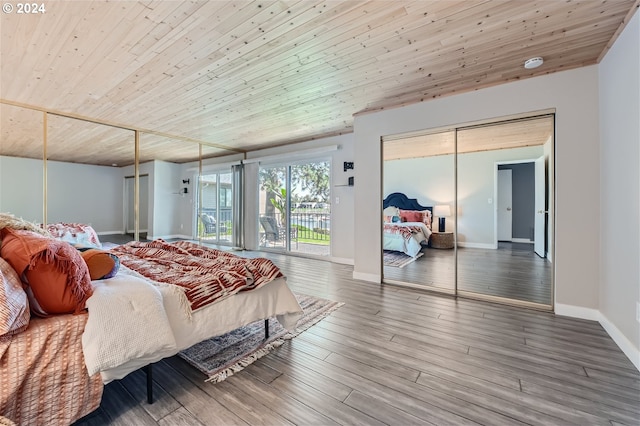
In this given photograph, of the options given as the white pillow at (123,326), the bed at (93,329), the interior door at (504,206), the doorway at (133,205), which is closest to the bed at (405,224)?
the interior door at (504,206)

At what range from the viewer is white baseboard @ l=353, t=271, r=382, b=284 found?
403 centimetres

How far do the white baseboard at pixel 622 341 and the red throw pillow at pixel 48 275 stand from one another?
11.2 ft

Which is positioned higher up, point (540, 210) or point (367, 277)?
point (540, 210)

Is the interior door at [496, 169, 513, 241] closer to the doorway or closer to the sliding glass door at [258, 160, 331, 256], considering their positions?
the sliding glass door at [258, 160, 331, 256]

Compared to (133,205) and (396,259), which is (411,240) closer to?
(396,259)

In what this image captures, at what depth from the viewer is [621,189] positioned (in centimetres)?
217

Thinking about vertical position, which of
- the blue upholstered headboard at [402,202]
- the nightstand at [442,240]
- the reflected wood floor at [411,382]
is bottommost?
the reflected wood floor at [411,382]

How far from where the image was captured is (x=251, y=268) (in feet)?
6.93

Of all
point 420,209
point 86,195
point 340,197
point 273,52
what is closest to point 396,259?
point 420,209

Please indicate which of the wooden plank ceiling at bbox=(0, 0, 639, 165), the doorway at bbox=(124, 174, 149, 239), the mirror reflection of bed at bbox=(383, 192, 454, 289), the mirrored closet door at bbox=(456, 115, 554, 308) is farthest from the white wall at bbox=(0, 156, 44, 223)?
the mirrored closet door at bbox=(456, 115, 554, 308)

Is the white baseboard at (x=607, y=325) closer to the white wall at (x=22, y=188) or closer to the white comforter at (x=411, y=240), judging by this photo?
the white comforter at (x=411, y=240)

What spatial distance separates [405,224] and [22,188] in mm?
6323

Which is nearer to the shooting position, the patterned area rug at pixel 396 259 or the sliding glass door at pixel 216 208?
the patterned area rug at pixel 396 259

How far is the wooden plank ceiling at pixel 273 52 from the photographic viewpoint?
6.54 ft
